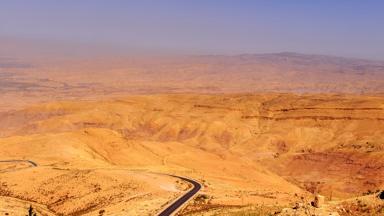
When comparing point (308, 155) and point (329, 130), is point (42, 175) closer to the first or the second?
point (308, 155)

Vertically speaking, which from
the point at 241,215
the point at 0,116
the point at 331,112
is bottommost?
the point at 0,116

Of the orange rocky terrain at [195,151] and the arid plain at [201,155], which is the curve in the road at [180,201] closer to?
the arid plain at [201,155]

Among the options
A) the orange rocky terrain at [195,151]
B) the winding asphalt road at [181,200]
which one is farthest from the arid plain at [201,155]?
the winding asphalt road at [181,200]

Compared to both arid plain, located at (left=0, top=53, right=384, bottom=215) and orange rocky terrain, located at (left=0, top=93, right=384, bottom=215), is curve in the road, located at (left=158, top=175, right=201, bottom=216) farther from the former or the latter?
orange rocky terrain, located at (left=0, top=93, right=384, bottom=215)

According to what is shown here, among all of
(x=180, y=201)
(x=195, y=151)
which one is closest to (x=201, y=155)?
(x=195, y=151)

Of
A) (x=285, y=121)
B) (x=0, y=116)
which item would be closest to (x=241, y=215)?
(x=285, y=121)

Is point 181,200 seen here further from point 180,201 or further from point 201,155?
point 201,155
